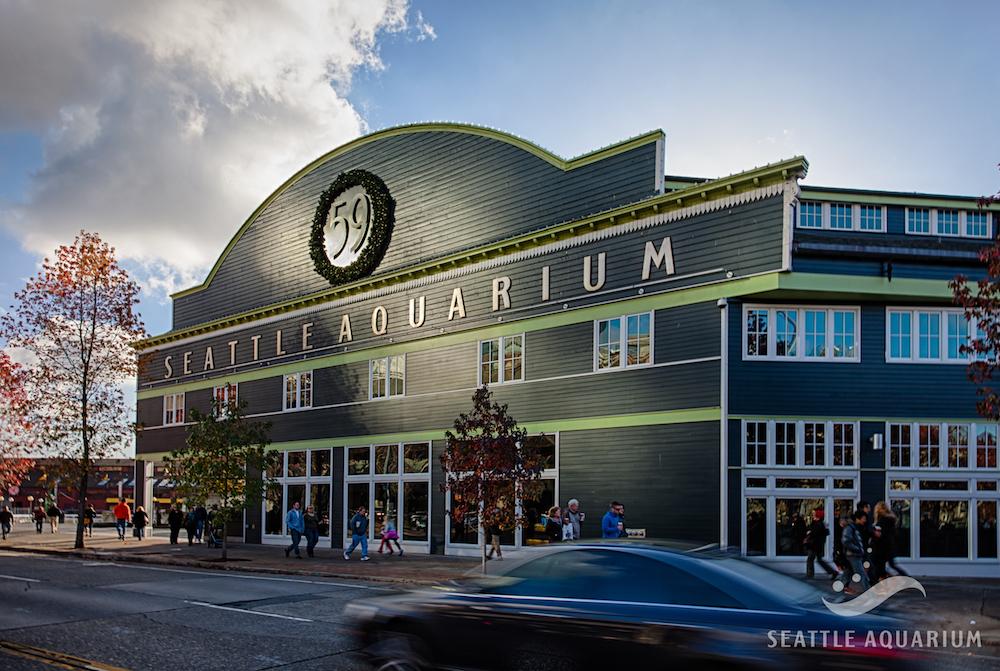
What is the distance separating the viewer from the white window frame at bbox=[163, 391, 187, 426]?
143 ft

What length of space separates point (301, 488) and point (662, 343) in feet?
59.6

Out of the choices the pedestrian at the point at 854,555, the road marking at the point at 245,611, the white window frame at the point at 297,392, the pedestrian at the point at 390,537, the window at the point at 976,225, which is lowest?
the pedestrian at the point at 390,537

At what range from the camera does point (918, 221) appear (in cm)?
2848

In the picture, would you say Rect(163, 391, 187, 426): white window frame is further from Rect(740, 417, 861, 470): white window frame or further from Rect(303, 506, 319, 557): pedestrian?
Rect(740, 417, 861, 470): white window frame

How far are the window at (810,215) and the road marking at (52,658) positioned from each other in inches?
908

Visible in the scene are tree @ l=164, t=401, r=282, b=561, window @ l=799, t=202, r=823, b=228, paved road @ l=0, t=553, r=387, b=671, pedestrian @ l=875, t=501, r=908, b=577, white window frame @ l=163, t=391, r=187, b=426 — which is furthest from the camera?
white window frame @ l=163, t=391, r=187, b=426

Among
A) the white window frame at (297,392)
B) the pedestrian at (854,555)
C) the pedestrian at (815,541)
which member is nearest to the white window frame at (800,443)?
the pedestrian at (815,541)

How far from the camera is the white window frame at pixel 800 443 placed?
71.5 ft

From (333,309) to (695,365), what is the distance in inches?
664

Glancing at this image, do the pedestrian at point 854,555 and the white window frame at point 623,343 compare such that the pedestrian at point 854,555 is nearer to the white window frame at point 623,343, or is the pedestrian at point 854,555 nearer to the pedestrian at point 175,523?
the white window frame at point 623,343

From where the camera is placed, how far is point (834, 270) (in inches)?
884

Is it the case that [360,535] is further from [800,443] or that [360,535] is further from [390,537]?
[800,443]

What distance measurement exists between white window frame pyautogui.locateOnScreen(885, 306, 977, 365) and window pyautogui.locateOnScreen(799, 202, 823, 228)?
512 cm

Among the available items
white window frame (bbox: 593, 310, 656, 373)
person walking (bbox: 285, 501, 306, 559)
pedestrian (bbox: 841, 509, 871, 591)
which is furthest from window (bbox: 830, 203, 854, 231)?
person walking (bbox: 285, 501, 306, 559)
